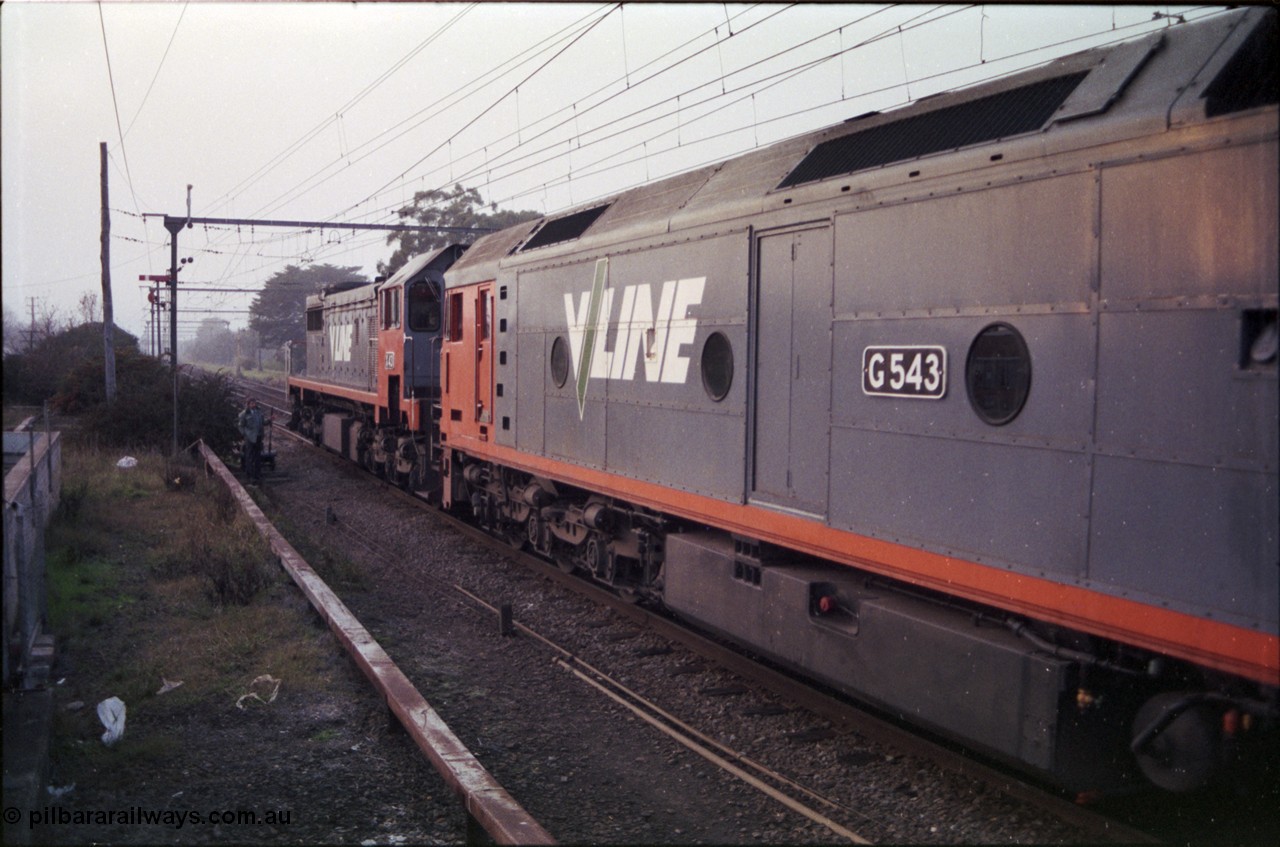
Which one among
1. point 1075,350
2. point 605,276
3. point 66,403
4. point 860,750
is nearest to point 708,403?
point 605,276

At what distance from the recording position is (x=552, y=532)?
11430 mm

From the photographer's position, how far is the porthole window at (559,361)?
10.4 metres

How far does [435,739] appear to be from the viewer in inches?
234

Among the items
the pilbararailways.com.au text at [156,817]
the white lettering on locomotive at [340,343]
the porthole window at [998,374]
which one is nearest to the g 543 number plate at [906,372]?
the porthole window at [998,374]

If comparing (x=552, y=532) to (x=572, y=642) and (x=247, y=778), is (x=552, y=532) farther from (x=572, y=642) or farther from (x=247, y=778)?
(x=247, y=778)

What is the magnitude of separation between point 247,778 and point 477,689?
2.32 m

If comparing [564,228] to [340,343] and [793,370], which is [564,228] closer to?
[793,370]

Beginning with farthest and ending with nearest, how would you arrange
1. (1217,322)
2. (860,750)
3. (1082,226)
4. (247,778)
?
(860,750), (247,778), (1082,226), (1217,322)

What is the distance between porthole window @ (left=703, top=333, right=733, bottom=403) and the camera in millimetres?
7609

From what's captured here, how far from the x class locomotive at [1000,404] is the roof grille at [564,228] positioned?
50.9 inches

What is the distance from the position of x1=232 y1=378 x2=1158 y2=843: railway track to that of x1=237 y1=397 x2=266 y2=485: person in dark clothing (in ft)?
35.3

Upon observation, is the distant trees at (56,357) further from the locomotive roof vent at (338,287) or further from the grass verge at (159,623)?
the locomotive roof vent at (338,287)

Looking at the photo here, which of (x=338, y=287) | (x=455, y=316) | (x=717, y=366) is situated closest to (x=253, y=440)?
(x=338, y=287)

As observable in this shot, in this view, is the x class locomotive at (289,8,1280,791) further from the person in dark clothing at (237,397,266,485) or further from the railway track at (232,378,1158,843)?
the person in dark clothing at (237,397,266,485)
